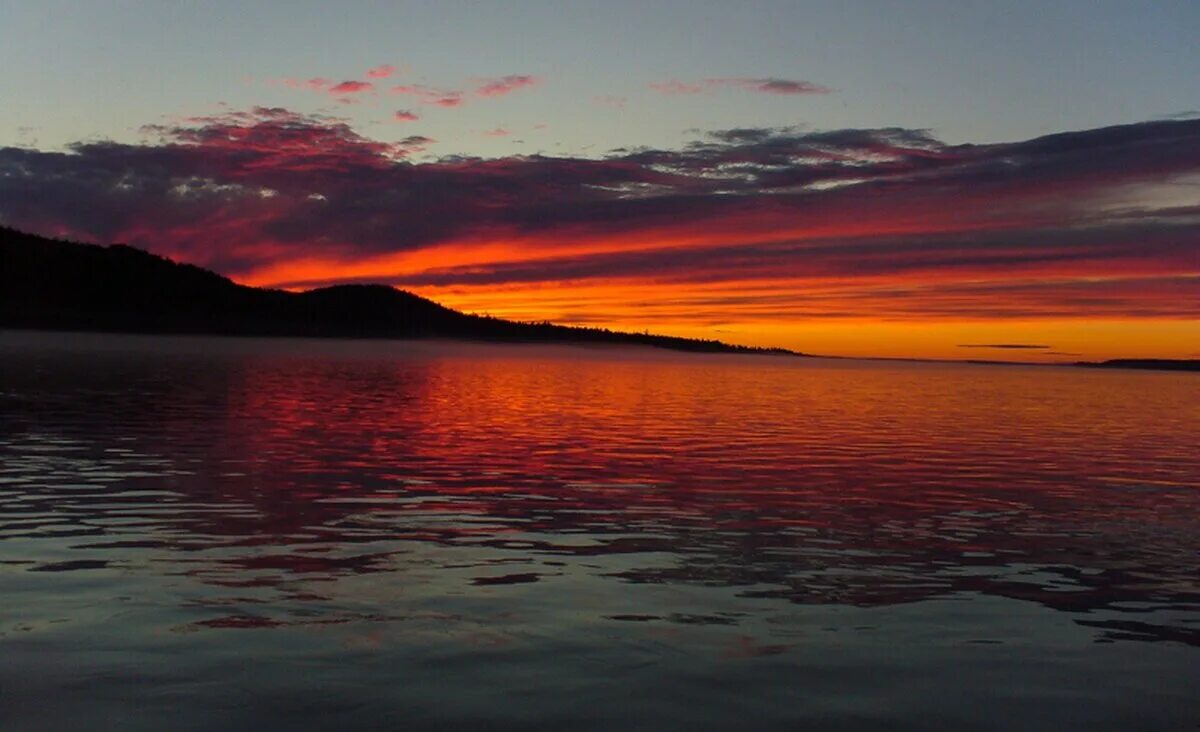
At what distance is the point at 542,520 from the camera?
23109mm

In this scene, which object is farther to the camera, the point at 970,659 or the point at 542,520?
the point at 542,520

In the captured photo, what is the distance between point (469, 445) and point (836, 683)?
2790 centimetres

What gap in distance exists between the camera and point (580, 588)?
16578mm

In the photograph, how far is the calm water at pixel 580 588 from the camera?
11.6m

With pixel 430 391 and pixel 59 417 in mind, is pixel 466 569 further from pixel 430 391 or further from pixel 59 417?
pixel 430 391

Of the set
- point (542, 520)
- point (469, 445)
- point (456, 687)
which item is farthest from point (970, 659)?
point (469, 445)

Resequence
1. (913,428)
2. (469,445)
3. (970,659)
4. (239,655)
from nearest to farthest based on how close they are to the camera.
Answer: (239,655) → (970,659) → (469,445) → (913,428)

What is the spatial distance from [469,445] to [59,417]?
17173 mm

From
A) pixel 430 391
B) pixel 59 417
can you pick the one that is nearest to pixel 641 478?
pixel 59 417

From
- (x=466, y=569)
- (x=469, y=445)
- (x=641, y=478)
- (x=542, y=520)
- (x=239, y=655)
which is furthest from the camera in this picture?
(x=469, y=445)

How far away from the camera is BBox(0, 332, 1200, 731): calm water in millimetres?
11562

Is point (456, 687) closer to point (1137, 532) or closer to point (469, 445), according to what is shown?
point (1137, 532)

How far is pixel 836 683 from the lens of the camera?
40.5 feet

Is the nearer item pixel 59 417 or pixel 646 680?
pixel 646 680
